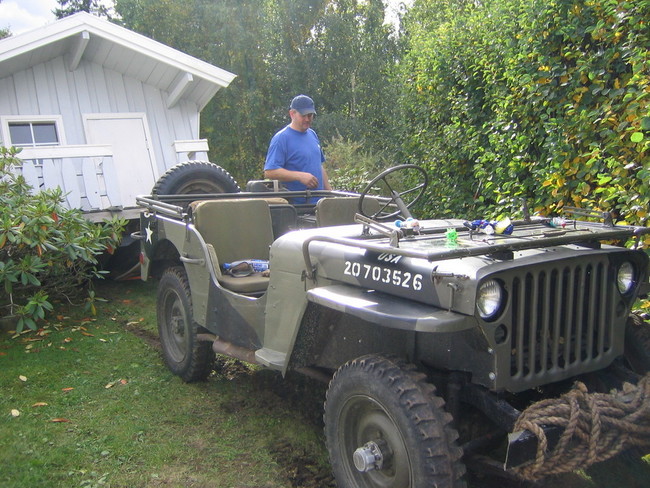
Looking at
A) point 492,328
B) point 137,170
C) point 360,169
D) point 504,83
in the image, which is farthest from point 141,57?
point 492,328

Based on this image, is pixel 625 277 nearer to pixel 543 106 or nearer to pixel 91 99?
pixel 543 106

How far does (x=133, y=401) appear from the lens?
14.4 ft

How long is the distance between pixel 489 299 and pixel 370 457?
899 millimetres

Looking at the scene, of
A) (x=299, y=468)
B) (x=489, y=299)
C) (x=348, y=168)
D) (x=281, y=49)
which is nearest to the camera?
(x=489, y=299)

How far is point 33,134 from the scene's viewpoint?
9.86 m

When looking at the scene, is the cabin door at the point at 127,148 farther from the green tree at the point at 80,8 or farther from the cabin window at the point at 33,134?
the green tree at the point at 80,8

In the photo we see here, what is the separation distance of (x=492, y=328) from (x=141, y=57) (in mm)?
9639

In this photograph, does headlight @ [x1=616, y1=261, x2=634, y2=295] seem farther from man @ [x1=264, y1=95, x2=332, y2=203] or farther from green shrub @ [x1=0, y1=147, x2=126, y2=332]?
green shrub @ [x1=0, y1=147, x2=126, y2=332]

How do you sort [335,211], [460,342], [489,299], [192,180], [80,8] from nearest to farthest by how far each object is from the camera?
[489,299]
[460,342]
[335,211]
[192,180]
[80,8]

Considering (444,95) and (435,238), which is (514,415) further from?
(444,95)

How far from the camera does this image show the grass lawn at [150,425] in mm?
3291

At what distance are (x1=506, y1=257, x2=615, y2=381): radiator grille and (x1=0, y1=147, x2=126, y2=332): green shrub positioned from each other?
4.68 meters

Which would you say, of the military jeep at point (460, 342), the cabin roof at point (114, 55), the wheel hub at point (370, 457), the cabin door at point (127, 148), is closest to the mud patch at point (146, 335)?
the military jeep at point (460, 342)

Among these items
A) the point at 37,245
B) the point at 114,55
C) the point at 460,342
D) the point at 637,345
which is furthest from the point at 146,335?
the point at 114,55
